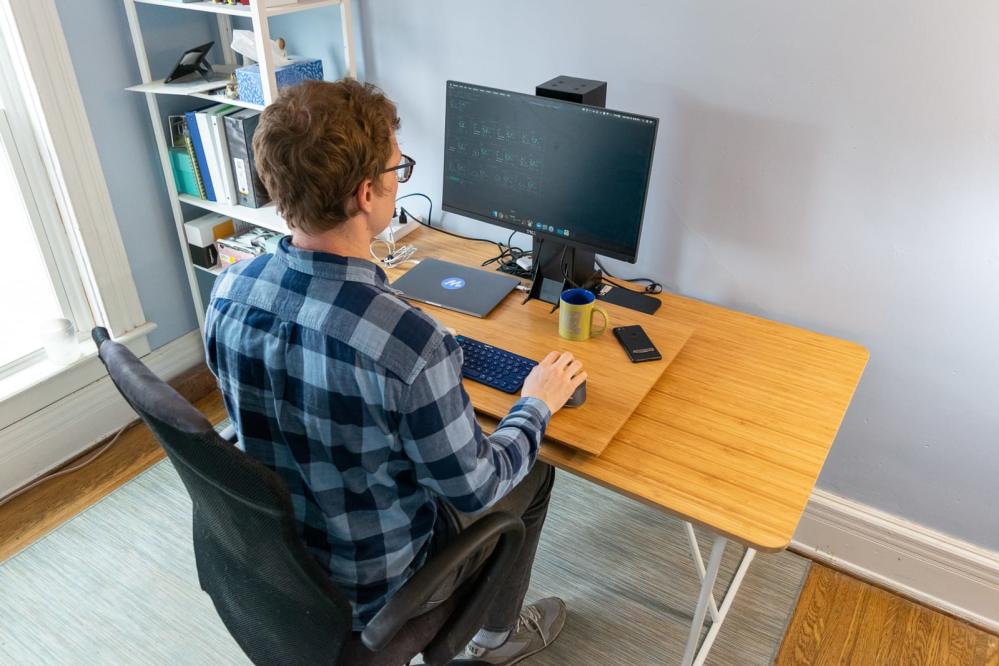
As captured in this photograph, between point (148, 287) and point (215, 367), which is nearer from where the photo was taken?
point (215, 367)

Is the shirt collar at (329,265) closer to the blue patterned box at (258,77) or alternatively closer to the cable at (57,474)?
the blue patterned box at (258,77)

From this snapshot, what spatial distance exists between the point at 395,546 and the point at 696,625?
0.77 meters

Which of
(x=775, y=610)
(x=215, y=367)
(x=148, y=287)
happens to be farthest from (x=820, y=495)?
(x=148, y=287)

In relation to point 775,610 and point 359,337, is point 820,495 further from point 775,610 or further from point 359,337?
point 359,337

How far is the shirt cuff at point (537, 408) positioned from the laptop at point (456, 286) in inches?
17.6

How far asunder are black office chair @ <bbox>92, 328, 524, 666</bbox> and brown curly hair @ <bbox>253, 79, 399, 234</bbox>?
0.34 m

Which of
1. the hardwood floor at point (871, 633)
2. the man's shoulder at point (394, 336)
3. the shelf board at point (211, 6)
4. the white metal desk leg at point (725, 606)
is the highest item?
the shelf board at point (211, 6)

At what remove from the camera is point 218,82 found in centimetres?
234

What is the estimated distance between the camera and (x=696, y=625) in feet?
5.33

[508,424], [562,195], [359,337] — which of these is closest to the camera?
[359,337]

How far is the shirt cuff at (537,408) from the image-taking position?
4.54ft

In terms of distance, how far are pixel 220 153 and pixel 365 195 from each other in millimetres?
1450

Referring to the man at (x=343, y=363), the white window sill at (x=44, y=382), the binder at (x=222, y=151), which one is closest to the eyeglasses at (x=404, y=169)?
the man at (x=343, y=363)

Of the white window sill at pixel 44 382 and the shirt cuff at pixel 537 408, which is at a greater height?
A: the shirt cuff at pixel 537 408
